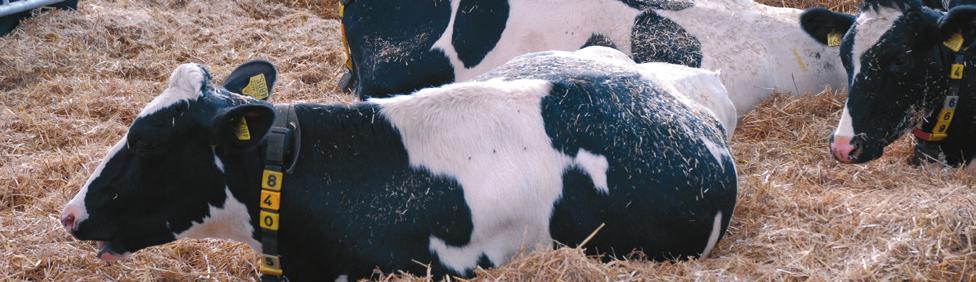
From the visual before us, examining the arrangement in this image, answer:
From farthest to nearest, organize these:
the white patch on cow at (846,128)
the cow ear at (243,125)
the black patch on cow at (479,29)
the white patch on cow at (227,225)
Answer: the black patch on cow at (479,29), the white patch on cow at (846,128), the white patch on cow at (227,225), the cow ear at (243,125)

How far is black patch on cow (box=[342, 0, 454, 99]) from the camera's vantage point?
771 cm

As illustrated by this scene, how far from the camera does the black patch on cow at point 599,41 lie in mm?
7316

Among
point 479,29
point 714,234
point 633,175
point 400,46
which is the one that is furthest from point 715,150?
point 400,46

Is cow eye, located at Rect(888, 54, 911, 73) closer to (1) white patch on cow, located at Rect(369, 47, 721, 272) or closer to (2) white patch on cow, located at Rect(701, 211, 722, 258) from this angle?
(2) white patch on cow, located at Rect(701, 211, 722, 258)

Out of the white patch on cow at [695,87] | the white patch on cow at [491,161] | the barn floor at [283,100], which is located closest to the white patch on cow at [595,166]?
the white patch on cow at [491,161]

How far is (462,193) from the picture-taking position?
438cm

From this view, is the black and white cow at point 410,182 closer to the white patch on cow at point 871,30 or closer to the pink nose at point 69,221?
the pink nose at point 69,221

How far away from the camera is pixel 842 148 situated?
5746 mm

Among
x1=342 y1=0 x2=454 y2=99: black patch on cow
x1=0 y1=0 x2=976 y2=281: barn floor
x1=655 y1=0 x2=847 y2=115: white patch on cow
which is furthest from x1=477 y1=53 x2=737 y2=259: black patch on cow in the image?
x1=342 y1=0 x2=454 y2=99: black patch on cow

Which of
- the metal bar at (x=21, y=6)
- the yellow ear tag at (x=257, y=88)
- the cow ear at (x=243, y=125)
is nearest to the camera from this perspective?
the cow ear at (x=243, y=125)

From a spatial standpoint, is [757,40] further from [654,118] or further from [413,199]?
[413,199]

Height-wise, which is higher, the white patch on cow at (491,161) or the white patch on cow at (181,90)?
the white patch on cow at (181,90)

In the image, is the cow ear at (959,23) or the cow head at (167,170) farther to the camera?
the cow ear at (959,23)

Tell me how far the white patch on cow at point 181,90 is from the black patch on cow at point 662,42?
3.58 meters
